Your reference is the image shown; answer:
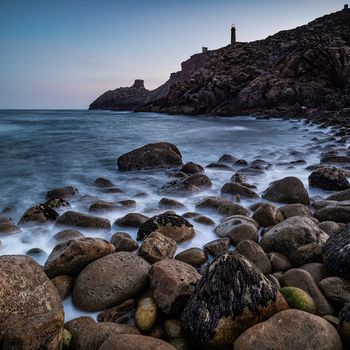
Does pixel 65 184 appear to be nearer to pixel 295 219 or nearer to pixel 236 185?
pixel 236 185

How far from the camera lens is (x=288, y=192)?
570 cm

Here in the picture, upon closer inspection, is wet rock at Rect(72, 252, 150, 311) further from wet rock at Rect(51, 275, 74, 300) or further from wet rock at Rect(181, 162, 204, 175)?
wet rock at Rect(181, 162, 204, 175)

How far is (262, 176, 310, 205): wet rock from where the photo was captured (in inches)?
221

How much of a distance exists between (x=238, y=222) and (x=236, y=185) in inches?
81.0

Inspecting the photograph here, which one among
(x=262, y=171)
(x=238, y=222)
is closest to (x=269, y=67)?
(x=262, y=171)

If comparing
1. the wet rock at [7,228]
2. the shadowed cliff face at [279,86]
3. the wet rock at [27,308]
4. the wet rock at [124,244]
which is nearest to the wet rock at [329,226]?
the wet rock at [124,244]

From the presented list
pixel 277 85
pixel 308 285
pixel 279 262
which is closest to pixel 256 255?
pixel 279 262

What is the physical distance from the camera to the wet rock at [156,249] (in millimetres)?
3592

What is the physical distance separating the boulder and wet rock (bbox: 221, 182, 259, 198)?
3092mm

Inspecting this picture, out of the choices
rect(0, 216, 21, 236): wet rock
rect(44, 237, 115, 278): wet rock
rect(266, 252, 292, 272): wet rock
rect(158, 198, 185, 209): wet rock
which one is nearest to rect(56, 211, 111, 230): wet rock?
rect(0, 216, 21, 236): wet rock

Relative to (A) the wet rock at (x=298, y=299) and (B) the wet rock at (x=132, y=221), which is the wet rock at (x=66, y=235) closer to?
(B) the wet rock at (x=132, y=221)

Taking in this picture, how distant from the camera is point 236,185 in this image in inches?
251

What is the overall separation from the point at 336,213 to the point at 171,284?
2.65 meters

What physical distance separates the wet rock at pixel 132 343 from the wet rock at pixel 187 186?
421 centimetres
